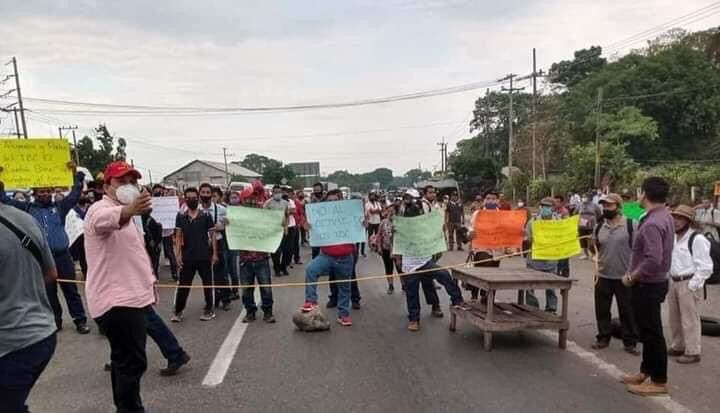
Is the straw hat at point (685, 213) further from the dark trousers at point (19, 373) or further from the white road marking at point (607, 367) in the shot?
the dark trousers at point (19, 373)

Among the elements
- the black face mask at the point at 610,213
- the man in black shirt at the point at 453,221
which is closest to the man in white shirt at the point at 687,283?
the black face mask at the point at 610,213

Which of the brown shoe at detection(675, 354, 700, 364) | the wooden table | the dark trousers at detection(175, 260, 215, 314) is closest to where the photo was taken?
the brown shoe at detection(675, 354, 700, 364)

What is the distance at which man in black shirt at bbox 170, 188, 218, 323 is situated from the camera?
8117 mm

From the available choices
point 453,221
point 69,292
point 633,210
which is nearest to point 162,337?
point 69,292

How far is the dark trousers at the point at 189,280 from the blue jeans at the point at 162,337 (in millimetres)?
2454

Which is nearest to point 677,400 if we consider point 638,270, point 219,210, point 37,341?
point 638,270

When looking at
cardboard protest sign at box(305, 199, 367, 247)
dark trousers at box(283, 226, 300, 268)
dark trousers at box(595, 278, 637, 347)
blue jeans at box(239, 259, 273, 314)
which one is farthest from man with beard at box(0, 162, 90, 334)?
dark trousers at box(595, 278, 637, 347)

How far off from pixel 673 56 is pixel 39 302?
190 feet

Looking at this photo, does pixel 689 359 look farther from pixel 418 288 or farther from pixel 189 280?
pixel 189 280

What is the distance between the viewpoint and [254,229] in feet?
26.0

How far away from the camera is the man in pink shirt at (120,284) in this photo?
409 centimetres

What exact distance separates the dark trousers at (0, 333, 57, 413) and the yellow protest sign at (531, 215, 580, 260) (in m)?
6.73

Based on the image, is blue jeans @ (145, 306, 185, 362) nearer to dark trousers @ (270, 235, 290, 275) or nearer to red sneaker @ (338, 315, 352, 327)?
red sneaker @ (338, 315, 352, 327)

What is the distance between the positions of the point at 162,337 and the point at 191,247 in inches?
106
